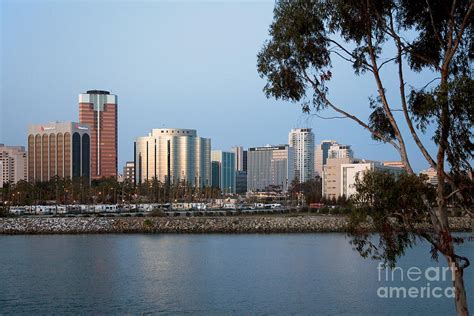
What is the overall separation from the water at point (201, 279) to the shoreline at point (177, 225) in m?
13.8

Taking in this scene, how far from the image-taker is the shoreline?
7256 cm

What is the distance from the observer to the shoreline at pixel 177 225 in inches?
2857

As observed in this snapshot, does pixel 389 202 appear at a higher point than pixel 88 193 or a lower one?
higher

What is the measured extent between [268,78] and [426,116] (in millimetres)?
3698

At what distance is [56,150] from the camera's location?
194 metres

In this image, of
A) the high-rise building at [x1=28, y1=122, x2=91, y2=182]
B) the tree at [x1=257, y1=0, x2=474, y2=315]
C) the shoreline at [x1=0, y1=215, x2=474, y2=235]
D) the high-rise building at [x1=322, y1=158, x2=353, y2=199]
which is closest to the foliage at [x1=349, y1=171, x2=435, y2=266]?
the tree at [x1=257, y1=0, x2=474, y2=315]

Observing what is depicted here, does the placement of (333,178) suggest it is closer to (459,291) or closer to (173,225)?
(173,225)

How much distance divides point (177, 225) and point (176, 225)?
112mm

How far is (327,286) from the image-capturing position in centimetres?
3216

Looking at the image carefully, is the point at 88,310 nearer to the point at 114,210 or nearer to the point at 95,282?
the point at 95,282

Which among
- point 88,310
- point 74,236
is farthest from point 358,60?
point 74,236

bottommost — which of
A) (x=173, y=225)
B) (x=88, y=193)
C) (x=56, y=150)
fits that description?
(x=173, y=225)

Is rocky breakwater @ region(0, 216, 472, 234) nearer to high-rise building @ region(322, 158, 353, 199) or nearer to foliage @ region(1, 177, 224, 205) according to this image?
foliage @ region(1, 177, 224, 205)

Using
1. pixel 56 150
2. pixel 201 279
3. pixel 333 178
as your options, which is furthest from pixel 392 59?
pixel 56 150
